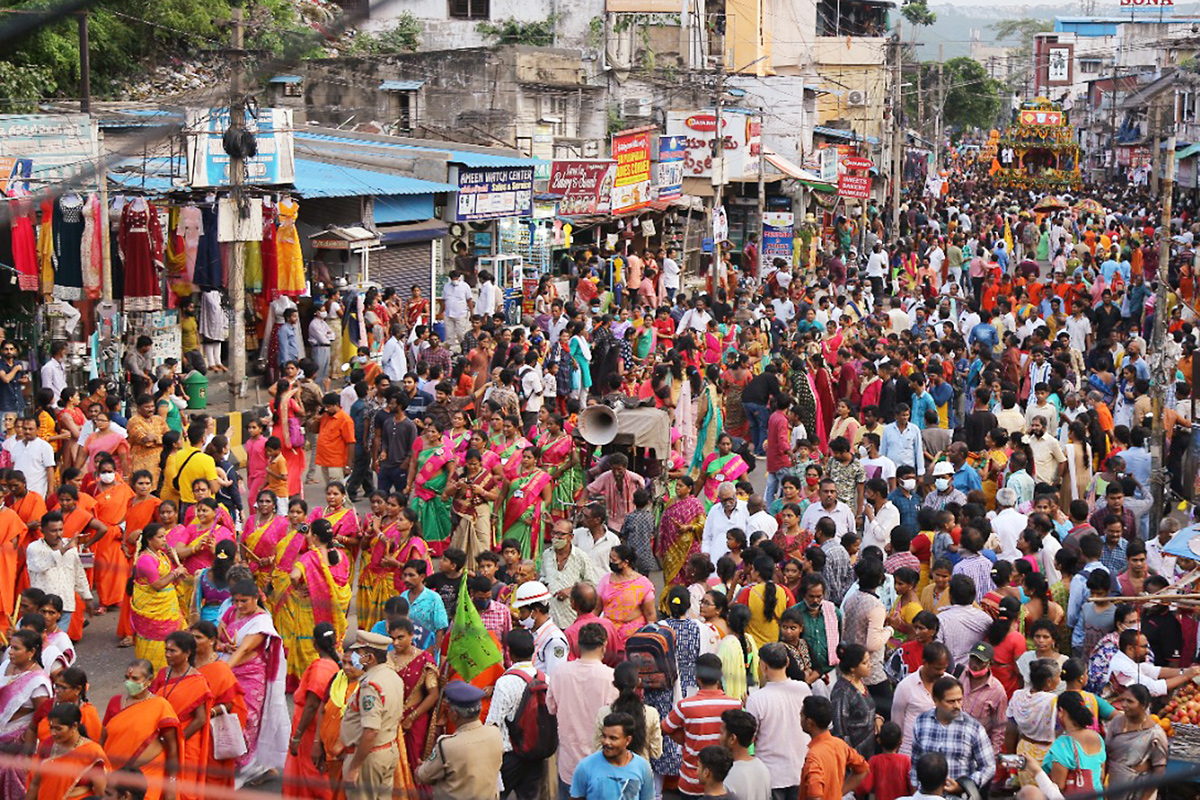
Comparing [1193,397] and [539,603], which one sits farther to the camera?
[1193,397]

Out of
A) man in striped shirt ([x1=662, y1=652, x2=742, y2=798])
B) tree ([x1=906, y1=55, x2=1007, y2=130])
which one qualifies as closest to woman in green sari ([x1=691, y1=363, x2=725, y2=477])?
man in striped shirt ([x1=662, y1=652, x2=742, y2=798])

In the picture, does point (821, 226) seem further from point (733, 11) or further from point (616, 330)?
point (616, 330)

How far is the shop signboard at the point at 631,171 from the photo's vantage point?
28391 mm

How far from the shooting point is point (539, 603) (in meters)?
8.34

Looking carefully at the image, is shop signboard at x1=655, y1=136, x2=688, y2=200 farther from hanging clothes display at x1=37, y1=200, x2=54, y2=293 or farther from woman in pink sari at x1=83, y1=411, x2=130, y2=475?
woman in pink sari at x1=83, y1=411, x2=130, y2=475

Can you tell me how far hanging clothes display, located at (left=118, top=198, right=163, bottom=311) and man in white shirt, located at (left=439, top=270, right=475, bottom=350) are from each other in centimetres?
537

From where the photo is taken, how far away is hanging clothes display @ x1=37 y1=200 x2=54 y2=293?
16125 mm

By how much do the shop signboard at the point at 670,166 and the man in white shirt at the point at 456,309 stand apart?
28.9ft

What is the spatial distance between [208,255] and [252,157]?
1272mm

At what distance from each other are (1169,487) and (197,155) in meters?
10.7

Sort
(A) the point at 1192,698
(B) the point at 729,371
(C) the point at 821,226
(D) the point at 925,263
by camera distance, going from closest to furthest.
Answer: (A) the point at 1192,698 → (B) the point at 729,371 → (D) the point at 925,263 → (C) the point at 821,226

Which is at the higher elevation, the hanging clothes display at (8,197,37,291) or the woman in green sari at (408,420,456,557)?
the hanging clothes display at (8,197,37,291)

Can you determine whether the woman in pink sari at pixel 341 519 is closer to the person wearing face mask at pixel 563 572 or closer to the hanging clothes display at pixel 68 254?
the person wearing face mask at pixel 563 572

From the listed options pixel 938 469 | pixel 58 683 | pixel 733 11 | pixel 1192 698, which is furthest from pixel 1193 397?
pixel 733 11
